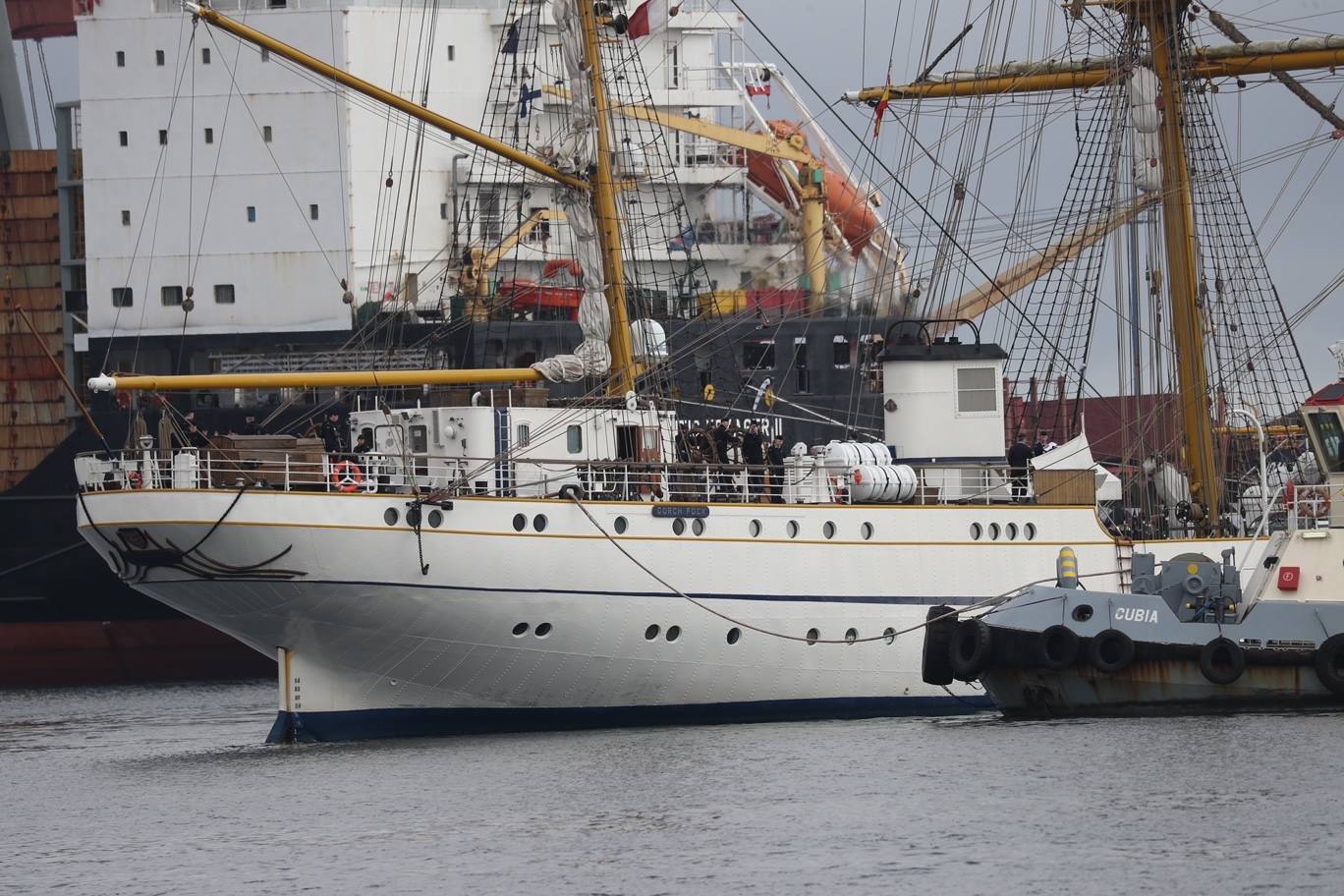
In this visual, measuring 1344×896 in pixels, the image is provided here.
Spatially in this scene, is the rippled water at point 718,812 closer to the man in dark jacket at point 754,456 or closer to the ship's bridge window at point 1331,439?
the man in dark jacket at point 754,456

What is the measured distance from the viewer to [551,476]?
35.5 m

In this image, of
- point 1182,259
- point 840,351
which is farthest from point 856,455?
point 840,351

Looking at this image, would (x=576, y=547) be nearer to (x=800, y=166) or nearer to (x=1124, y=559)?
(x=1124, y=559)

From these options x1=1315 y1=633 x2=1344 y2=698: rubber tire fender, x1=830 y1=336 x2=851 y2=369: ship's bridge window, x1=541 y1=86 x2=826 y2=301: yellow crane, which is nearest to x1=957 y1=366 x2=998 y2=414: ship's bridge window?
x1=1315 y1=633 x2=1344 y2=698: rubber tire fender

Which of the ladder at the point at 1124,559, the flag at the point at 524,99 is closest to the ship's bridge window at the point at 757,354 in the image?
the flag at the point at 524,99

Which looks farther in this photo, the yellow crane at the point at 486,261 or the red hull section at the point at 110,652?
the red hull section at the point at 110,652

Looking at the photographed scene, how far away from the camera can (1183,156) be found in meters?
42.8

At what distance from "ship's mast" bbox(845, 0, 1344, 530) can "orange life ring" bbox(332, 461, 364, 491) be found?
15.3 meters

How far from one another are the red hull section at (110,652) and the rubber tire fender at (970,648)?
2564 cm

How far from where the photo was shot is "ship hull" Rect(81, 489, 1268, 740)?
33.6 meters

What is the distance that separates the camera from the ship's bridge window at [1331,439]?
121 ft

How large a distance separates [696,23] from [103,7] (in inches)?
660

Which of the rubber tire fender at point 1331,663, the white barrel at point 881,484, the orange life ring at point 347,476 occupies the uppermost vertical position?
the orange life ring at point 347,476

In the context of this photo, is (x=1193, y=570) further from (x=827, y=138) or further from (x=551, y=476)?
(x=827, y=138)
